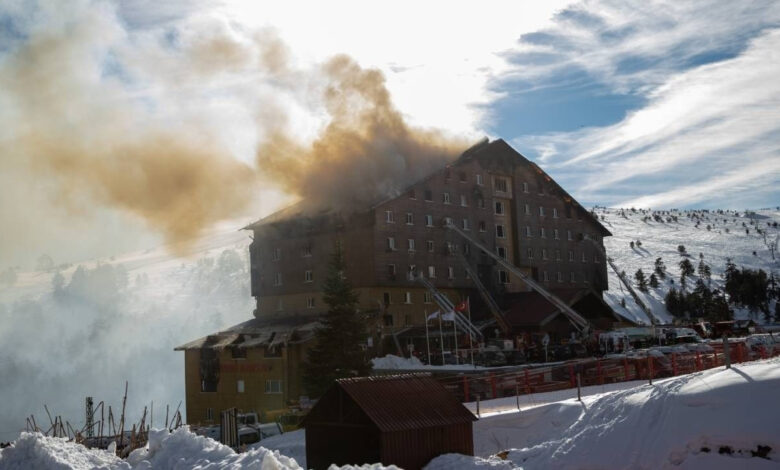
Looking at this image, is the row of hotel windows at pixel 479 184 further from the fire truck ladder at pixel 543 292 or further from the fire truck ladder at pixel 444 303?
the fire truck ladder at pixel 444 303

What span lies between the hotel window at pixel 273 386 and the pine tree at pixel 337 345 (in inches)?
234

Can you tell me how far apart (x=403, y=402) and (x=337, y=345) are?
23936 millimetres

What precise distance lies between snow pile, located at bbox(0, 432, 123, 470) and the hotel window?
3757 centimetres

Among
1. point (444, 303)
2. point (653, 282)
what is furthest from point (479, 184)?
point (653, 282)

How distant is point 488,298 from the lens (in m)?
60.7

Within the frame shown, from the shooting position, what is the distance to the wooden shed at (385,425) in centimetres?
2339

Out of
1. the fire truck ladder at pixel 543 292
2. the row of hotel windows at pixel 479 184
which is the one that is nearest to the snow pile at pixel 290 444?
the fire truck ladder at pixel 543 292

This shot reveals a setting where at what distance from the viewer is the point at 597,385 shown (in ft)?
118

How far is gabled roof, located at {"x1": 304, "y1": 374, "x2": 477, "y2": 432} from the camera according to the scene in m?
23.8

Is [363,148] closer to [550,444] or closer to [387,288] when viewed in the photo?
[387,288]

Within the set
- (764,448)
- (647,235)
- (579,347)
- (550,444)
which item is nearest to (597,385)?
(579,347)

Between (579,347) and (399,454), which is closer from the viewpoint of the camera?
(399,454)

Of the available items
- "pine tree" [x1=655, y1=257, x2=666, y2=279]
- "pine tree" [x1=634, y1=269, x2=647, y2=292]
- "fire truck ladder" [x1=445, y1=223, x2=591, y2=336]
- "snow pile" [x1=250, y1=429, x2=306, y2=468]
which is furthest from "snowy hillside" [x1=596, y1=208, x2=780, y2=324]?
"snow pile" [x1=250, y1=429, x2=306, y2=468]

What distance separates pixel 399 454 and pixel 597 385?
51.5 feet
